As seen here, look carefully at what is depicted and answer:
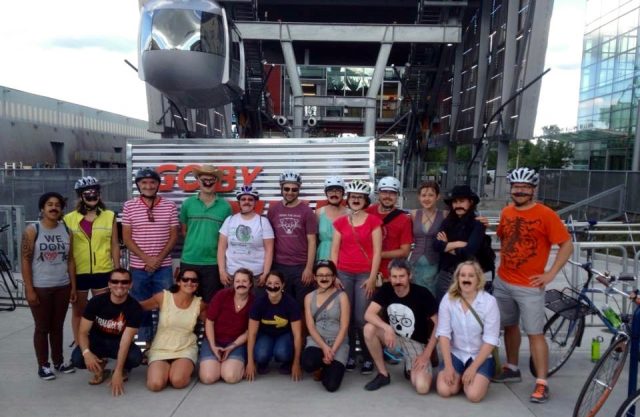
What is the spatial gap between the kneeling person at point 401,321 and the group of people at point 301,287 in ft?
0.04

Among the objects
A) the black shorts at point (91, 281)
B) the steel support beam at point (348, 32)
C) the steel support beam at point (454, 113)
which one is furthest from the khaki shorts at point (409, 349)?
the steel support beam at point (454, 113)

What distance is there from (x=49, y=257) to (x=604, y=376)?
491cm

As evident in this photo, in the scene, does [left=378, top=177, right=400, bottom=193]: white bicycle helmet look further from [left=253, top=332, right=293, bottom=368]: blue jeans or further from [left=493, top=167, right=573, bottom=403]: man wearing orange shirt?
[left=253, top=332, right=293, bottom=368]: blue jeans

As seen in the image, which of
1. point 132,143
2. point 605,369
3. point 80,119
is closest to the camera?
point 605,369

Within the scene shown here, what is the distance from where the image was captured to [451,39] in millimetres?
19156

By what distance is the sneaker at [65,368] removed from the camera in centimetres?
508

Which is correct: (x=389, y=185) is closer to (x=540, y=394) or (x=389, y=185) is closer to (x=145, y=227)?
(x=540, y=394)

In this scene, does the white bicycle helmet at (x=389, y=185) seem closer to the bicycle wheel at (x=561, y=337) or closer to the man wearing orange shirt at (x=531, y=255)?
the man wearing orange shirt at (x=531, y=255)

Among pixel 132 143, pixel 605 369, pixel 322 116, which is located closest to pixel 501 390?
pixel 605 369

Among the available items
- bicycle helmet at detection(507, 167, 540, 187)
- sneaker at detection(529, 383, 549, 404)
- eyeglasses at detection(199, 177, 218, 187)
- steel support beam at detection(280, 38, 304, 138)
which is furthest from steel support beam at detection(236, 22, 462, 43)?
sneaker at detection(529, 383, 549, 404)

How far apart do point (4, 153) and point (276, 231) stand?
3083 cm

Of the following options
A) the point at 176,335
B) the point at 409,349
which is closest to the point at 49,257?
the point at 176,335

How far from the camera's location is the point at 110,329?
481 cm

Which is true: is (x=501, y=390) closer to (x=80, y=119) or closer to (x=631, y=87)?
(x=631, y=87)
